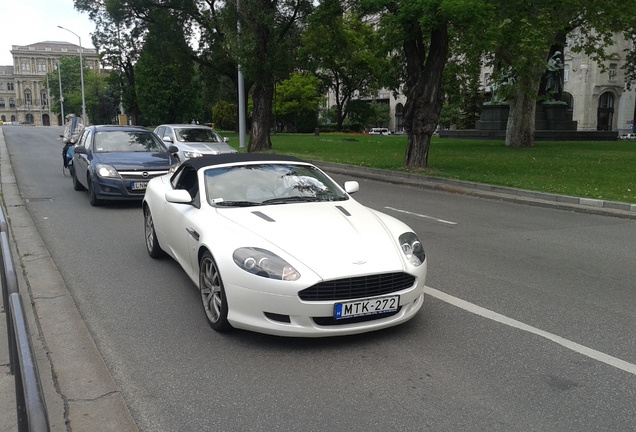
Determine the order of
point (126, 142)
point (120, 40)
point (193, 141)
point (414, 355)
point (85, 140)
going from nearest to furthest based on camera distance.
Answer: point (414, 355)
point (126, 142)
point (85, 140)
point (193, 141)
point (120, 40)

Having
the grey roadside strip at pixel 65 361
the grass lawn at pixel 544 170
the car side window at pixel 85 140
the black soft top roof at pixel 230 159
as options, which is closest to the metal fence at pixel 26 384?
the grey roadside strip at pixel 65 361

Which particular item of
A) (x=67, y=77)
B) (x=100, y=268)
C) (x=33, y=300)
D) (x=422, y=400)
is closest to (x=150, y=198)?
(x=100, y=268)

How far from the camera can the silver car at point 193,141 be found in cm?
1677

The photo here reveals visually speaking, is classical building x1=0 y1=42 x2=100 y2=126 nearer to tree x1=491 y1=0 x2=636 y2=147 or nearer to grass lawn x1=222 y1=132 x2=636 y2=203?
tree x1=491 y1=0 x2=636 y2=147

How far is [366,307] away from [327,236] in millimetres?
676

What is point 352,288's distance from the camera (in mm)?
4203

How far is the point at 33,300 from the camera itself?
5469 millimetres

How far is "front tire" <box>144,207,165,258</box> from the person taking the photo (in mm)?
7113

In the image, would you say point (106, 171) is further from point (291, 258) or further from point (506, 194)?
point (506, 194)

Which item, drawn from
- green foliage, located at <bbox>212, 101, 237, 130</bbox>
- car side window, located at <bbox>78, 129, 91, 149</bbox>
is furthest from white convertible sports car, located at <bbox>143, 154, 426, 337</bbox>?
green foliage, located at <bbox>212, 101, 237, 130</bbox>

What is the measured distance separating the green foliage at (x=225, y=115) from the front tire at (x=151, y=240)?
62.9 meters

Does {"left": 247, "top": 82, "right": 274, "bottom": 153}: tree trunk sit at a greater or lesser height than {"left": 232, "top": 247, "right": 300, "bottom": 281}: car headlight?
greater

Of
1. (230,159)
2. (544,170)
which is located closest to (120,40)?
(544,170)

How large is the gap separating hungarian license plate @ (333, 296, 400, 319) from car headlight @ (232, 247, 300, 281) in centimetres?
41
